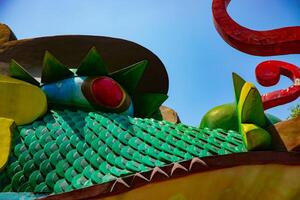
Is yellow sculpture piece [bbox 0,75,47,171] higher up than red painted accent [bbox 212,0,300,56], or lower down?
lower down

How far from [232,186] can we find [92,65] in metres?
2.02

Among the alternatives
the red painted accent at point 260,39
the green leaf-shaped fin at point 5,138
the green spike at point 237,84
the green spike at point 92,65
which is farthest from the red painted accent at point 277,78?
the green leaf-shaped fin at point 5,138

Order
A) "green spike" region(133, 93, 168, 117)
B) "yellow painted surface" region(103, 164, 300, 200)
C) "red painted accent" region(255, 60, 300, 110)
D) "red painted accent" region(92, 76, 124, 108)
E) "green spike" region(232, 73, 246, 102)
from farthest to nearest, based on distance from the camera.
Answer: "green spike" region(133, 93, 168, 117), "red painted accent" region(255, 60, 300, 110), "red painted accent" region(92, 76, 124, 108), "green spike" region(232, 73, 246, 102), "yellow painted surface" region(103, 164, 300, 200)

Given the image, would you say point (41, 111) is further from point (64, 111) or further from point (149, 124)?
point (149, 124)

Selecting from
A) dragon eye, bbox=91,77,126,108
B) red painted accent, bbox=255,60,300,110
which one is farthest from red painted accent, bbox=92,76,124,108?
red painted accent, bbox=255,60,300,110

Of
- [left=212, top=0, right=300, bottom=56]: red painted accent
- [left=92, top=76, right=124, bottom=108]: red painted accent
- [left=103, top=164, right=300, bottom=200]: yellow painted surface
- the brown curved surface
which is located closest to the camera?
[left=103, top=164, right=300, bottom=200]: yellow painted surface

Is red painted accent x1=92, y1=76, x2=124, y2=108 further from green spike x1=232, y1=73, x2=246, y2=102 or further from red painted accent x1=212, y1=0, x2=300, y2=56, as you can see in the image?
green spike x1=232, y1=73, x2=246, y2=102

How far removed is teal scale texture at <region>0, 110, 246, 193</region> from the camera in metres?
3.35

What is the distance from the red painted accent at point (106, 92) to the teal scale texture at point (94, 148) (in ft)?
1.03

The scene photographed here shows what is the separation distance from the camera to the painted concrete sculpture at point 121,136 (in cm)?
282

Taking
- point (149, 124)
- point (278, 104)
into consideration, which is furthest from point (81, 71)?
point (278, 104)

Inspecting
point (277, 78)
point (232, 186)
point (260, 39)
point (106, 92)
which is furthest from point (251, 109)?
point (277, 78)

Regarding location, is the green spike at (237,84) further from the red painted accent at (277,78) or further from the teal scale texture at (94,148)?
the red painted accent at (277,78)

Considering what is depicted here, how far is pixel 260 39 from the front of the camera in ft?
11.8
